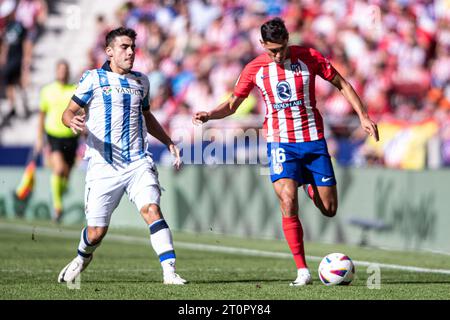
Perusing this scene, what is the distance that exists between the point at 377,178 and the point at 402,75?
5774 millimetres

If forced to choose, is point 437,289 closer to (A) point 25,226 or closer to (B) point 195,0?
(A) point 25,226

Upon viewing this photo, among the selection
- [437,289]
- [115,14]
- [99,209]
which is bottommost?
[437,289]

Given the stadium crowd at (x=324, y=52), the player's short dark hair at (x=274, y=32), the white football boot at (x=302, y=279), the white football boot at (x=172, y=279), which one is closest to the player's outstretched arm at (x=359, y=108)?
the player's short dark hair at (x=274, y=32)

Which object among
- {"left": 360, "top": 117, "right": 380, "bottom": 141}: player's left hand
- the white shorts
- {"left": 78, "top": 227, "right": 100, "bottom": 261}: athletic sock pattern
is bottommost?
{"left": 78, "top": 227, "right": 100, "bottom": 261}: athletic sock pattern

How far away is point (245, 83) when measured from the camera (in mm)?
10312

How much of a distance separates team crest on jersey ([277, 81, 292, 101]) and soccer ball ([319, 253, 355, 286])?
151cm

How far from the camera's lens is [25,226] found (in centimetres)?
1827

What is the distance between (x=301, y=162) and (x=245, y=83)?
879mm

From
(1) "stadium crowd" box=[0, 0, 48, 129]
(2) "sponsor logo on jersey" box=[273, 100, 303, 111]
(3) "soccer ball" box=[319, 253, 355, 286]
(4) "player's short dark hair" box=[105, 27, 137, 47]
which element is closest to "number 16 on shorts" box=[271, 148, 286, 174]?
(2) "sponsor logo on jersey" box=[273, 100, 303, 111]

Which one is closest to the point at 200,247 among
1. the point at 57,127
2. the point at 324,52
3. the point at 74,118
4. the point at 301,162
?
the point at 57,127

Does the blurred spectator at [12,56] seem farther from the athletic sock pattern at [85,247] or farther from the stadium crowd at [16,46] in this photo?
the athletic sock pattern at [85,247]

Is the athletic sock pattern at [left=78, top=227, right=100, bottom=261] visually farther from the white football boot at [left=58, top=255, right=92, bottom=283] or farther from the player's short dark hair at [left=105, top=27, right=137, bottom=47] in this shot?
the player's short dark hair at [left=105, top=27, right=137, bottom=47]

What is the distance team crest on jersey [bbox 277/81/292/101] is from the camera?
10.1m

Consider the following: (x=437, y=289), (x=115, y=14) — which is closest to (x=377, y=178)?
(x=437, y=289)
